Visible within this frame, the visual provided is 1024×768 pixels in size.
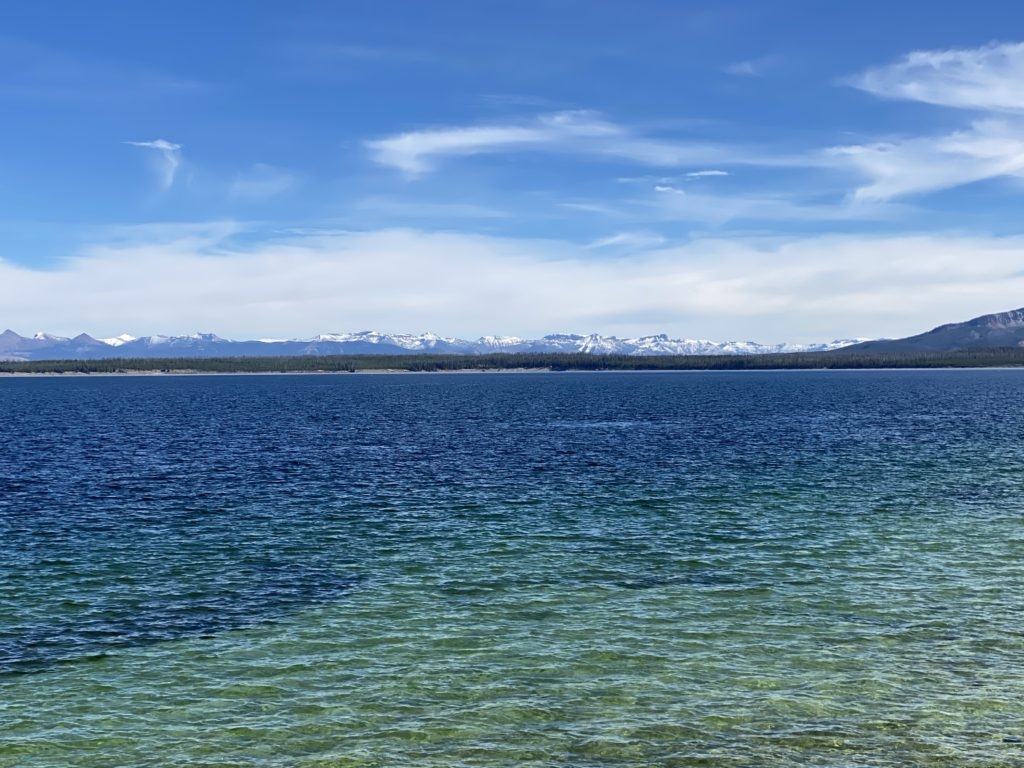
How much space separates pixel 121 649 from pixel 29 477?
4781 cm

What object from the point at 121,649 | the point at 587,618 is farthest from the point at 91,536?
the point at 587,618

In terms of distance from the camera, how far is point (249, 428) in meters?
123

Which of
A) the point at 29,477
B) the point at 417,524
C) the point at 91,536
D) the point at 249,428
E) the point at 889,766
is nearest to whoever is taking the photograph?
the point at 889,766

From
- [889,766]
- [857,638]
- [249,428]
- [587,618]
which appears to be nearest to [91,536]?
[587,618]

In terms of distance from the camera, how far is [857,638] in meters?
28.8

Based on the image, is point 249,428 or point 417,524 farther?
point 249,428

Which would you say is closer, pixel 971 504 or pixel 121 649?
pixel 121 649

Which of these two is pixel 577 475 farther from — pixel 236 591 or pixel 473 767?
pixel 473 767

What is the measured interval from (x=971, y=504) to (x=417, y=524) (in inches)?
1318

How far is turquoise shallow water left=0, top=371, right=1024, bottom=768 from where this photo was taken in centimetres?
2183

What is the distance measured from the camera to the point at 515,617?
104 feet

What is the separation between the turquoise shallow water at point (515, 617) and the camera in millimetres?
21828

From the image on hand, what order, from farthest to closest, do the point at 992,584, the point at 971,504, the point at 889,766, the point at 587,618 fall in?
the point at 971,504 → the point at 992,584 → the point at 587,618 → the point at 889,766

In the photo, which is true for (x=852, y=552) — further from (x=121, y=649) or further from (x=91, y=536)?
(x=91, y=536)
